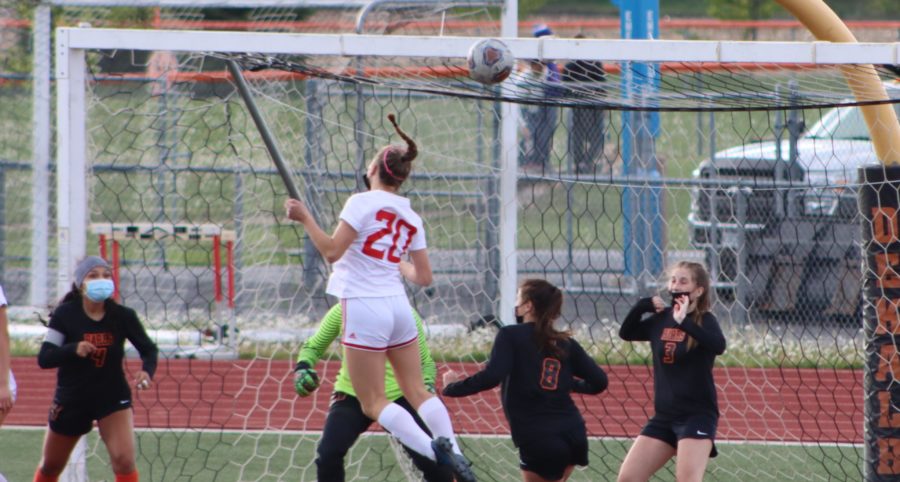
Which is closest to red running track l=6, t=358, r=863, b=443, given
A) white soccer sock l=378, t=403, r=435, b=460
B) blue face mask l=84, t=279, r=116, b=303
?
blue face mask l=84, t=279, r=116, b=303

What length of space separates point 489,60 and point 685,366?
167cm

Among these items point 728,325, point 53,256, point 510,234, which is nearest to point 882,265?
point 510,234

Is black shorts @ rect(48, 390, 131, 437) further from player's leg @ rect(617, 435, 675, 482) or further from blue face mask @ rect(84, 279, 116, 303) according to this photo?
player's leg @ rect(617, 435, 675, 482)

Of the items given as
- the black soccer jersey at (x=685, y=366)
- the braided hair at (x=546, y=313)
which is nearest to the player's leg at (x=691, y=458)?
the black soccer jersey at (x=685, y=366)

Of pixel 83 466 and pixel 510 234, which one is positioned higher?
pixel 510 234

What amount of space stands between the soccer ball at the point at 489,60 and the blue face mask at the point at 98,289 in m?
1.92

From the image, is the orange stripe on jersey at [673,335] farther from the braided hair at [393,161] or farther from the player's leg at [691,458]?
the braided hair at [393,161]

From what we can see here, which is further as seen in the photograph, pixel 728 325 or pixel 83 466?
pixel 728 325

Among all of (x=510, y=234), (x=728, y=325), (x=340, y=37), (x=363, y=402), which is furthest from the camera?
(x=728, y=325)

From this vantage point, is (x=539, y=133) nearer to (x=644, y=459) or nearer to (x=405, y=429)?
(x=644, y=459)

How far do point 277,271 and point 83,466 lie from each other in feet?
16.2

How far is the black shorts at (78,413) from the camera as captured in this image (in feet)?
19.8

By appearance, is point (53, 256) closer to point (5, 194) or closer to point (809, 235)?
point (5, 194)

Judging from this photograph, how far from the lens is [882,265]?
20.3 ft
